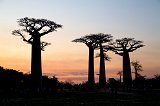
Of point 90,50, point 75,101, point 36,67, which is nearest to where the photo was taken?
point 75,101

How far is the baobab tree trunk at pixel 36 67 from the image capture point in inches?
1626

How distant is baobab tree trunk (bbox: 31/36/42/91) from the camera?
41.3 metres

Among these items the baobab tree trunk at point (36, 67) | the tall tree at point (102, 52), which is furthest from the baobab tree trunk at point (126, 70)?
the baobab tree trunk at point (36, 67)

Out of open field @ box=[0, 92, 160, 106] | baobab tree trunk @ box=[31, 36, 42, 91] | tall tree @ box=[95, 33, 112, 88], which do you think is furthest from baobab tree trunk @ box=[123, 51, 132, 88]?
open field @ box=[0, 92, 160, 106]

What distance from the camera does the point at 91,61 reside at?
58.4 meters

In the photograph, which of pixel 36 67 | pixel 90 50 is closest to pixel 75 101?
pixel 36 67

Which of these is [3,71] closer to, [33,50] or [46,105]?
[33,50]

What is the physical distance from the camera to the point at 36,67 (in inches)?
1639

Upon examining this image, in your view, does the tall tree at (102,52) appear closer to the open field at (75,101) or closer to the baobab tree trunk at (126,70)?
the baobab tree trunk at (126,70)

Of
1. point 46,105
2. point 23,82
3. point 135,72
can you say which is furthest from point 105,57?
point 46,105

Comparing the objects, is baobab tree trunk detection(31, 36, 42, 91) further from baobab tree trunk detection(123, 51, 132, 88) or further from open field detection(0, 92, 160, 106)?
baobab tree trunk detection(123, 51, 132, 88)

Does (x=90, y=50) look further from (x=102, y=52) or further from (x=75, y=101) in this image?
(x=75, y=101)

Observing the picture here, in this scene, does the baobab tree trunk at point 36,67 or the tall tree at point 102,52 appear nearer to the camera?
the baobab tree trunk at point 36,67

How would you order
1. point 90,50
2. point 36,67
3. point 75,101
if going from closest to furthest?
1. point 75,101
2. point 36,67
3. point 90,50
